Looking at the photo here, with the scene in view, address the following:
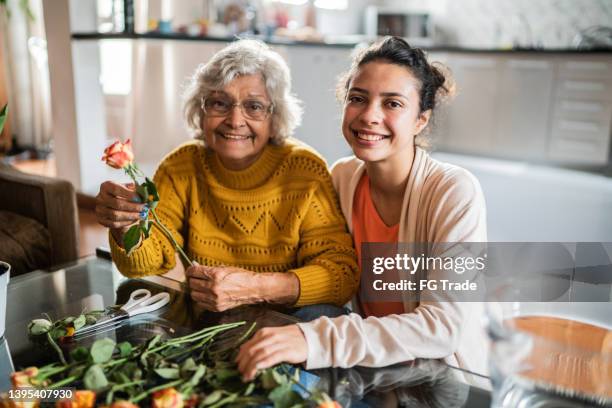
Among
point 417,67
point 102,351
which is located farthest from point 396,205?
point 102,351

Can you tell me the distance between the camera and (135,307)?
1285 mm

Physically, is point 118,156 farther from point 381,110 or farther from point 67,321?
point 381,110

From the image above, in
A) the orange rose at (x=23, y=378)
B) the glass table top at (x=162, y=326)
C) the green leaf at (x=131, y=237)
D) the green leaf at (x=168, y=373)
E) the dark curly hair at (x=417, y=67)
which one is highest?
the dark curly hair at (x=417, y=67)

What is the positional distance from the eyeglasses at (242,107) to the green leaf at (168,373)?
2.43 ft

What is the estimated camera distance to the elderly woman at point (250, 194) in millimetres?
1485

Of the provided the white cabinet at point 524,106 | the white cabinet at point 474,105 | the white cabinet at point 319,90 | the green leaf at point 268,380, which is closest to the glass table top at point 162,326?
the green leaf at point 268,380

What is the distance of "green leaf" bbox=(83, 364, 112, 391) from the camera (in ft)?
2.90

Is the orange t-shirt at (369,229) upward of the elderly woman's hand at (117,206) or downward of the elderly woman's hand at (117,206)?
downward

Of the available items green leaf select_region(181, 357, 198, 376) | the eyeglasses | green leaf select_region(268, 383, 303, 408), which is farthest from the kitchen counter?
green leaf select_region(268, 383, 303, 408)

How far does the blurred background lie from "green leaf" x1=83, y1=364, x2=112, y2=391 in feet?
9.00

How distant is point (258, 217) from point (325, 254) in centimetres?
20

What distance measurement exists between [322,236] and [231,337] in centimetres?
46

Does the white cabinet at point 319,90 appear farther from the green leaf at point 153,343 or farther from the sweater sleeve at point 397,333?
the green leaf at point 153,343

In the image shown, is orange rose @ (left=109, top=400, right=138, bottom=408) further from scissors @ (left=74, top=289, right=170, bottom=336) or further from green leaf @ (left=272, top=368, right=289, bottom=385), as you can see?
scissors @ (left=74, top=289, right=170, bottom=336)
